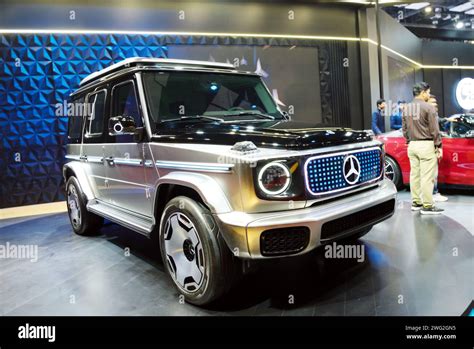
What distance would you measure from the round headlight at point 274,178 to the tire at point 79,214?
2.95m

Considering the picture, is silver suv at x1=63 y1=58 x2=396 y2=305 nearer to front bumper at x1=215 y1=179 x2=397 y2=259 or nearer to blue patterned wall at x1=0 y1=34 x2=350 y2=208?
front bumper at x1=215 y1=179 x2=397 y2=259

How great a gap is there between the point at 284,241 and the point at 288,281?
86 cm

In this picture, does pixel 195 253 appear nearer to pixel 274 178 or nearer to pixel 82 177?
pixel 274 178

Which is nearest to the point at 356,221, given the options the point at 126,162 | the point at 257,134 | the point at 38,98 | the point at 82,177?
the point at 257,134

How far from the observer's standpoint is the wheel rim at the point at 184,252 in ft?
8.65

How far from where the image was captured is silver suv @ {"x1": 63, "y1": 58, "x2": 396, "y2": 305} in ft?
7.73

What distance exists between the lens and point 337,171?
8.70ft

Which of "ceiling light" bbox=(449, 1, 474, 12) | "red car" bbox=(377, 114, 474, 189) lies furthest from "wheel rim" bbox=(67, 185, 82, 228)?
"ceiling light" bbox=(449, 1, 474, 12)

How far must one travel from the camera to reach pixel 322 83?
31.5ft

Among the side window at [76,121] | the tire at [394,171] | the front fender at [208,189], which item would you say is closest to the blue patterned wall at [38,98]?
the side window at [76,121]

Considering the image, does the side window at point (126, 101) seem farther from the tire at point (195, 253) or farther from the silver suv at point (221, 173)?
the tire at point (195, 253)

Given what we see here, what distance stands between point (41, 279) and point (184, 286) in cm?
161

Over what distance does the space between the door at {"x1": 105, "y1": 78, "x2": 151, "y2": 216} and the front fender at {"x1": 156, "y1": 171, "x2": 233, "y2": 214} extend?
71cm
